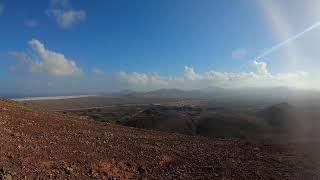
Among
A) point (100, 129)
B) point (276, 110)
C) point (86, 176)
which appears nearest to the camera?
point (86, 176)

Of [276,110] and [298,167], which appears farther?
[276,110]

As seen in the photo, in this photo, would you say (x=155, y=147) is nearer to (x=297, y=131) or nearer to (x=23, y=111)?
(x=23, y=111)

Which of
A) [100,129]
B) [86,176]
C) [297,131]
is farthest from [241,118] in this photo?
[86,176]

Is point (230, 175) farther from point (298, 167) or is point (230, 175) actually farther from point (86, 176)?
point (86, 176)

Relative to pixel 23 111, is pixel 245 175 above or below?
below

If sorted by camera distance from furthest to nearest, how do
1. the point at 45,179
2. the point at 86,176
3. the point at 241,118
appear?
the point at 241,118, the point at 86,176, the point at 45,179

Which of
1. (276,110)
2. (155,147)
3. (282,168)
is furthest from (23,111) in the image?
(276,110)
